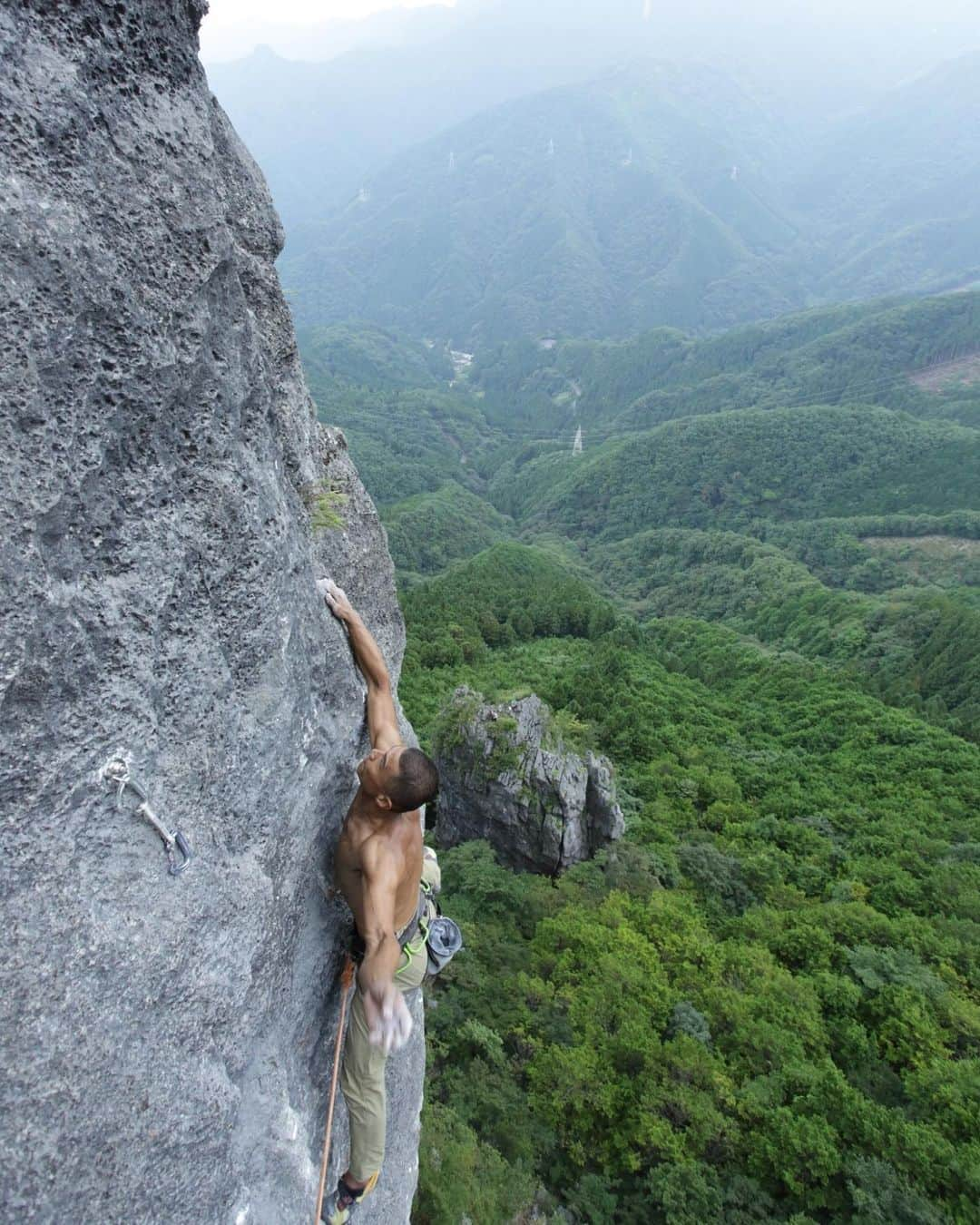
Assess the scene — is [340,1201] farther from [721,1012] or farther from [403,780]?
[721,1012]

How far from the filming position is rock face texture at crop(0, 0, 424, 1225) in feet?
10.2

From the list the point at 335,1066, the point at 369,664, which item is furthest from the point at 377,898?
the point at 369,664

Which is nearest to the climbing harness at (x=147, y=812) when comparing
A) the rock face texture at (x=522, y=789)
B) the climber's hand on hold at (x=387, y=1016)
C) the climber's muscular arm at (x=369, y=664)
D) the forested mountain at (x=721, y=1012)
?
the climber's hand on hold at (x=387, y=1016)

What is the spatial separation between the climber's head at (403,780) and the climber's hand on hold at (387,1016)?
3.58 ft

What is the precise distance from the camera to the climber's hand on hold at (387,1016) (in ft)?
13.0

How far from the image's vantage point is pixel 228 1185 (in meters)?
4.18

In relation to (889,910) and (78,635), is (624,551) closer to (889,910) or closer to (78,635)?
(889,910)

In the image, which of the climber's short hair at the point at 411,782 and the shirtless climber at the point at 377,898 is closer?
the shirtless climber at the point at 377,898

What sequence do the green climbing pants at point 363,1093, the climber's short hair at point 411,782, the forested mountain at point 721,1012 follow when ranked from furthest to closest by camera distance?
the forested mountain at point 721,1012
the green climbing pants at point 363,1093
the climber's short hair at point 411,782

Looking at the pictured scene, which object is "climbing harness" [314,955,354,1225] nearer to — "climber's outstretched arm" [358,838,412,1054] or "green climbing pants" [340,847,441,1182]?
"green climbing pants" [340,847,441,1182]

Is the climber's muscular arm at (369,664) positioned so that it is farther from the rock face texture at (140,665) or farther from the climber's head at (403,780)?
the climber's head at (403,780)

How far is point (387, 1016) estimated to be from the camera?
13.3ft

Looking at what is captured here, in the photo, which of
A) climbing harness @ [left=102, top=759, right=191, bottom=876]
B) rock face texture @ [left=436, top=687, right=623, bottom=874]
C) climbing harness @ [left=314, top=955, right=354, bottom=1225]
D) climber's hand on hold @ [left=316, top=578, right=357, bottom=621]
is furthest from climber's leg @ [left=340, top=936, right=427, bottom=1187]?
rock face texture @ [left=436, top=687, right=623, bottom=874]

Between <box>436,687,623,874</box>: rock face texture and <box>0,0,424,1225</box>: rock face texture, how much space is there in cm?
2237
